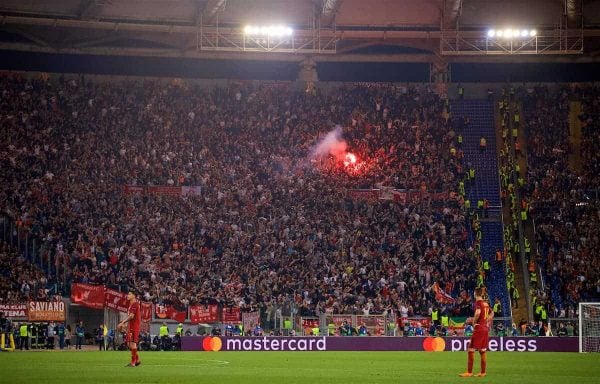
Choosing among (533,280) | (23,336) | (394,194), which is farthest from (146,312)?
(533,280)

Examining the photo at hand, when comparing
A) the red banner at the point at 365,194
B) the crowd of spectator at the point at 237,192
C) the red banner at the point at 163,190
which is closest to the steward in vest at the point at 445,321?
the crowd of spectator at the point at 237,192

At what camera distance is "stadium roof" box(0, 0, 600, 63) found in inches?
2180

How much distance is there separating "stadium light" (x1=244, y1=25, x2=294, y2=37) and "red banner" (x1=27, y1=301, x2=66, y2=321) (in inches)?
723

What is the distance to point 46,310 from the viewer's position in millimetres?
46500

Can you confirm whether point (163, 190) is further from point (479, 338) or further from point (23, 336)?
point (479, 338)

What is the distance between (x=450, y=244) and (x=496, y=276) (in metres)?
3.02

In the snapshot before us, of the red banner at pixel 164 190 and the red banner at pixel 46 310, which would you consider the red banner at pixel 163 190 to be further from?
the red banner at pixel 46 310

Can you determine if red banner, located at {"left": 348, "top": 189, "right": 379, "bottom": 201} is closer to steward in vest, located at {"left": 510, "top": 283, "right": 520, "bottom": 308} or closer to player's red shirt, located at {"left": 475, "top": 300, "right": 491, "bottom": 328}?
steward in vest, located at {"left": 510, "top": 283, "right": 520, "bottom": 308}

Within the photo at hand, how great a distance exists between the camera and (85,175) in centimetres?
5556

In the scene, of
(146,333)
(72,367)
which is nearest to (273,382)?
(72,367)

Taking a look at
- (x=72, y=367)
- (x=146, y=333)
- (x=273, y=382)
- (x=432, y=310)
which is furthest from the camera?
(x=432, y=310)

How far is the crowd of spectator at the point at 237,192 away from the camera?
2000 inches

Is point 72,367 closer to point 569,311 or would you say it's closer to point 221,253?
point 221,253

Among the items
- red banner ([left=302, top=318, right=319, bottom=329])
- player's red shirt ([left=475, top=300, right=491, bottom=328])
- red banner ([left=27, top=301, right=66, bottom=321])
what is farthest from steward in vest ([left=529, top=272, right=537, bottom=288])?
player's red shirt ([left=475, top=300, right=491, bottom=328])
